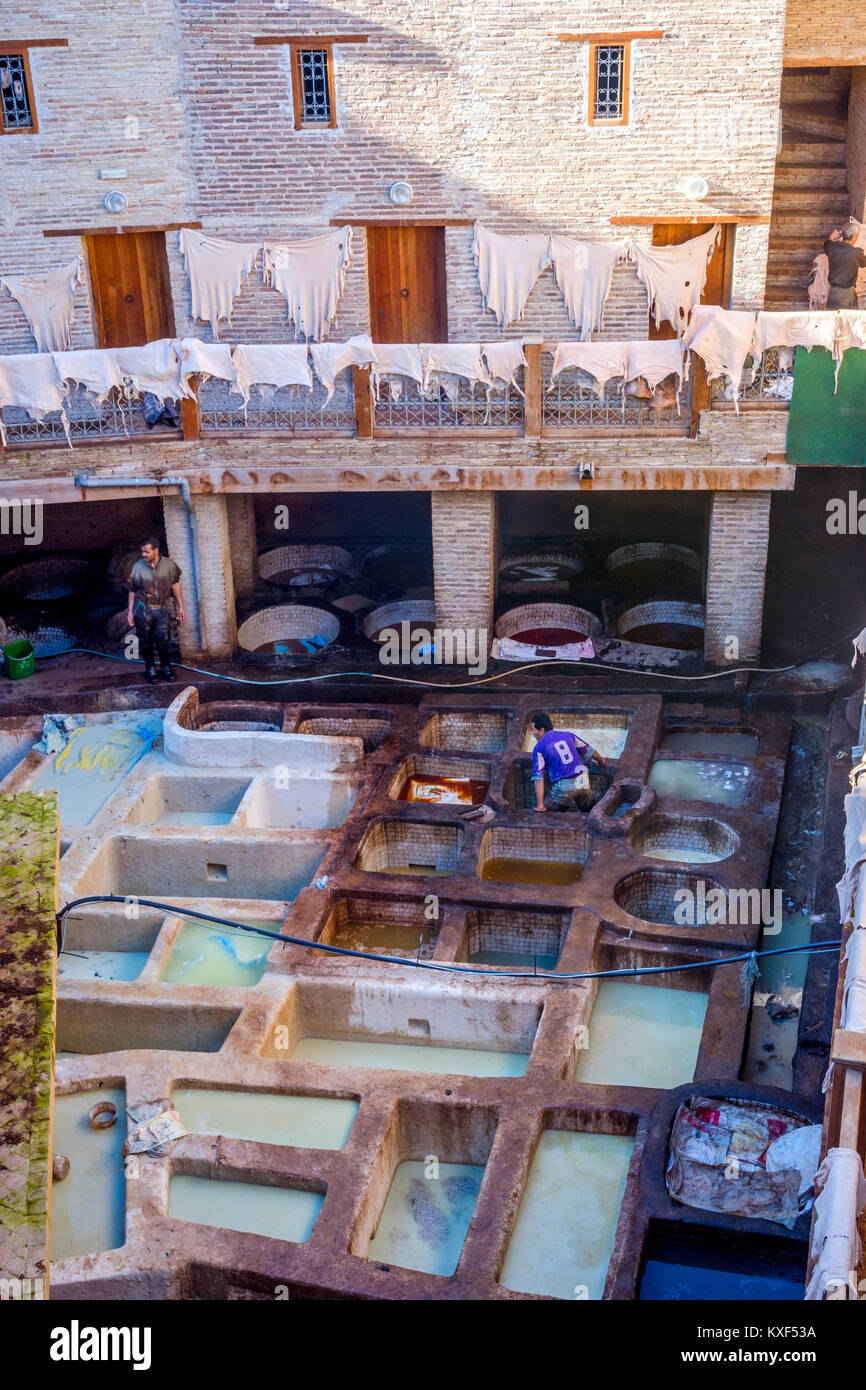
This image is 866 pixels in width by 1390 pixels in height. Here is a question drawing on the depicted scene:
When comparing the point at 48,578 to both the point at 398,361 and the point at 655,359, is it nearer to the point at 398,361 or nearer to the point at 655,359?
the point at 398,361

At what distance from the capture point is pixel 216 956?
1678cm

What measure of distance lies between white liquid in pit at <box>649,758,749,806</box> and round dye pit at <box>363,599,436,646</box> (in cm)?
577

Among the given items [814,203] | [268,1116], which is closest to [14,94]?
[814,203]

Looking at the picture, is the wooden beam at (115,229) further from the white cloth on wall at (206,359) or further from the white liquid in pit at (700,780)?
the white liquid in pit at (700,780)

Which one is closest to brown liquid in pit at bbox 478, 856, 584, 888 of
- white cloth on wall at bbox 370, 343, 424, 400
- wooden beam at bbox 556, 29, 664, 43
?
white cloth on wall at bbox 370, 343, 424, 400

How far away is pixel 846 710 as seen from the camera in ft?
64.4

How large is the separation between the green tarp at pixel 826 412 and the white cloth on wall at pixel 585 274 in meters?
3.03

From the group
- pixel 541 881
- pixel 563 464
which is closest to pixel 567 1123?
pixel 541 881

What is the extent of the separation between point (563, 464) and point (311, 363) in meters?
3.94

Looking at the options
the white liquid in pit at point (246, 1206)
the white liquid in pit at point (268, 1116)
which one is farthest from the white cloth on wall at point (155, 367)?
the white liquid in pit at point (246, 1206)

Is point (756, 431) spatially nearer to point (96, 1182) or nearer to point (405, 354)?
point (405, 354)

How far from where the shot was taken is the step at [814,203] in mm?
23984

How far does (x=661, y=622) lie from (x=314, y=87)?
1003 centimetres

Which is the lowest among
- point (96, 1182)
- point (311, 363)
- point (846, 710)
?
point (96, 1182)
